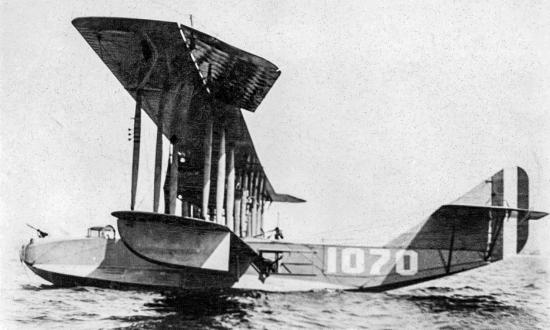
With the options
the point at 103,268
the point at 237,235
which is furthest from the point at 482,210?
the point at 103,268

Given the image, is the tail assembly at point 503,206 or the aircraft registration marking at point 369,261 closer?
the tail assembly at point 503,206

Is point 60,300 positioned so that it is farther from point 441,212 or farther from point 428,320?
point 441,212

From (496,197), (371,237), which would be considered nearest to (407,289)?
(371,237)

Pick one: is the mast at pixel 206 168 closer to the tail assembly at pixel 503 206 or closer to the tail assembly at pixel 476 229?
the tail assembly at pixel 476 229

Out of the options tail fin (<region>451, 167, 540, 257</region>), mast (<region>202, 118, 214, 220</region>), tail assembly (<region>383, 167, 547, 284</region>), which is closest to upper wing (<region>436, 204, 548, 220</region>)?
tail assembly (<region>383, 167, 547, 284</region>)

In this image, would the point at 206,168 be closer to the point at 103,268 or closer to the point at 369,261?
the point at 103,268

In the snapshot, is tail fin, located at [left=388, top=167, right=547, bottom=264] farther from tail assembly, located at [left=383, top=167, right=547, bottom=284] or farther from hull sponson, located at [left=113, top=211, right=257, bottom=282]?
hull sponson, located at [left=113, top=211, right=257, bottom=282]

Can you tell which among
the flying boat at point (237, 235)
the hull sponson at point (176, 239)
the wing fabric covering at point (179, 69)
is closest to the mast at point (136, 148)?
the flying boat at point (237, 235)
